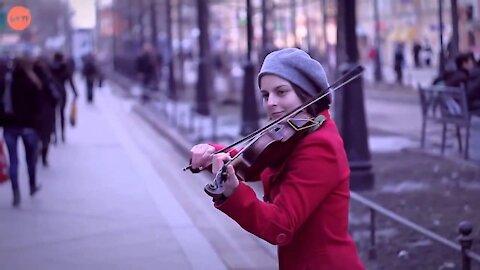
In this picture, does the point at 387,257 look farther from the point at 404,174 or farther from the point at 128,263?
the point at 404,174

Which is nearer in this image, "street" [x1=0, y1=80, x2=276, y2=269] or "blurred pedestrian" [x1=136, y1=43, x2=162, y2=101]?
"street" [x1=0, y1=80, x2=276, y2=269]

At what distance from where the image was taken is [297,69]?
10.8ft

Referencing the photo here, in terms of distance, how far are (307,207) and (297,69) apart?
1.65 ft

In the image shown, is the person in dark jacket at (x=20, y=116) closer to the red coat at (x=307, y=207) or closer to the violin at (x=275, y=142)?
the red coat at (x=307, y=207)

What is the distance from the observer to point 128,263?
318 inches

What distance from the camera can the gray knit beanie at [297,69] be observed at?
326 cm

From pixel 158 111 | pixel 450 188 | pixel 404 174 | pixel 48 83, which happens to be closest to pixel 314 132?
pixel 450 188

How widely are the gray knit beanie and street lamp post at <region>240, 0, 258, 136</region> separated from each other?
13.6m

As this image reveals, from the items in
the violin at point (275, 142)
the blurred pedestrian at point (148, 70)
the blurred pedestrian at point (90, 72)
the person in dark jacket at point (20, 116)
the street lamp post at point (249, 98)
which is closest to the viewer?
the violin at point (275, 142)

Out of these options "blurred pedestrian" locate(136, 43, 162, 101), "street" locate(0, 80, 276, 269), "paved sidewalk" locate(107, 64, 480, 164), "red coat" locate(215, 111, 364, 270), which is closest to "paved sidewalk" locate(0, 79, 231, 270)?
"street" locate(0, 80, 276, 269)

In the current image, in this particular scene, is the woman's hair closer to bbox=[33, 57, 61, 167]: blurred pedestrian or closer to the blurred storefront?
bbox=[33, 57, 61, 167]: blurred pedestrian

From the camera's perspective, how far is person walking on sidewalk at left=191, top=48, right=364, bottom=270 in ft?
9.85

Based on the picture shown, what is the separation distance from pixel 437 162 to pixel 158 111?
45.3 ft

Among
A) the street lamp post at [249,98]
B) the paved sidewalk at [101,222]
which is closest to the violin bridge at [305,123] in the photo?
the paved sidewalk at [101,222]
